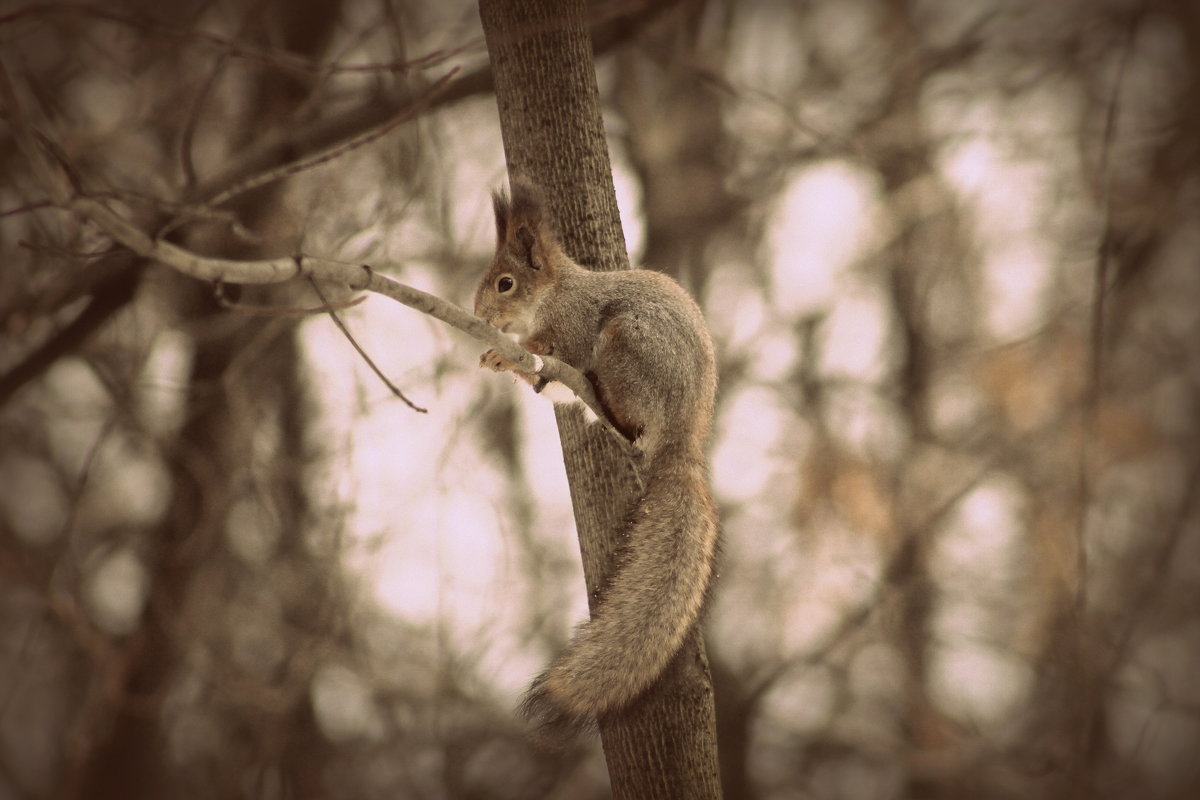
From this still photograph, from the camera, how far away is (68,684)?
4.41 meters

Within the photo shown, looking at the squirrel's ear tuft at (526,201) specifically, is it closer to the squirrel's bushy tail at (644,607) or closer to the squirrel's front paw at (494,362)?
the squirrel's front paw at (494,362)

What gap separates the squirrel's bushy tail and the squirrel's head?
24.2 inches

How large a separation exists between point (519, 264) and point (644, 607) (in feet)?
3.47

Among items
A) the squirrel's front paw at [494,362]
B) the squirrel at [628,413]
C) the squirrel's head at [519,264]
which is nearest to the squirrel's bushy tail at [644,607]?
the squirrel at [628,413]

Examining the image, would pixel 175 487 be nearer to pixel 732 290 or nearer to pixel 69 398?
pixel 69 398

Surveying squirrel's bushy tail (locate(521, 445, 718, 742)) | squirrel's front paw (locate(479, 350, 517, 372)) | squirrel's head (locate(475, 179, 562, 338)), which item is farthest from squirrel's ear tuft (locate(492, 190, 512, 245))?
squirrel's bushy tail (locate(521, 445, 718, 742))

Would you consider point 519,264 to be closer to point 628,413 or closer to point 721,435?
point 628,413

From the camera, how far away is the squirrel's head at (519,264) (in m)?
2.42

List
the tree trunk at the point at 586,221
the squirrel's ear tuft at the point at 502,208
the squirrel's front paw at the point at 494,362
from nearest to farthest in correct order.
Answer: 1. the tree trunk at the point at 586,221
2. the squirrel's front paw at the point at 494,362
3. the squirrel's ear tuft at the point at 502,208

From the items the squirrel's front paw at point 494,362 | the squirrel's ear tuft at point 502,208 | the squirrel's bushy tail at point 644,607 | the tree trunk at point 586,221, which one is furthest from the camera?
the squirrel's ear tuft at point 502,208

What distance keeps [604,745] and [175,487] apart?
9.70 feet

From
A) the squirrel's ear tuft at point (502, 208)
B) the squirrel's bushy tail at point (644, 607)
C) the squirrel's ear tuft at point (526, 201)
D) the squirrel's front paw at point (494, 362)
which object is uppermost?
the squirrel's ear tuft at point (502, 208)

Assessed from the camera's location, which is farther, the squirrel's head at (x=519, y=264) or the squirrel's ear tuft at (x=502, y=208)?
the squirrel's ear tuft at (x=502, y=208)

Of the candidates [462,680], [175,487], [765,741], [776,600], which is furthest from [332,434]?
[765,741]
